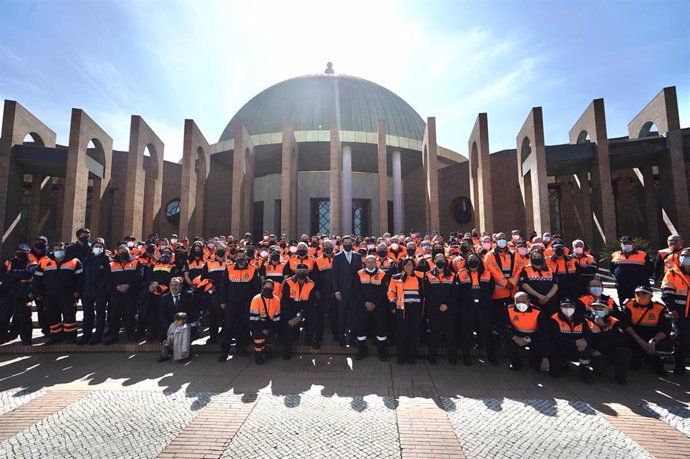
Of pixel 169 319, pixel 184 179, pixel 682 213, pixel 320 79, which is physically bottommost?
pixel 169 319

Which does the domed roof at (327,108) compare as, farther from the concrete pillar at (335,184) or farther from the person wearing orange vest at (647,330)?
the person wearing orange vest at (647,330)

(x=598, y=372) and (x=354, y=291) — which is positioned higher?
(x=354, y=291)

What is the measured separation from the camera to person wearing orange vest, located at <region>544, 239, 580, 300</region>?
21.7 feet

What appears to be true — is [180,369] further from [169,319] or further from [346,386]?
[346,386]

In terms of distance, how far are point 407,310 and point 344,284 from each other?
4.57 ft

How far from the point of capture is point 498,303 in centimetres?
645

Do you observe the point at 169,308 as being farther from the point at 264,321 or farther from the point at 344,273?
the point at 344,273

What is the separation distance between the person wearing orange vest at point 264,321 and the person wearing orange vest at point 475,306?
3.34m

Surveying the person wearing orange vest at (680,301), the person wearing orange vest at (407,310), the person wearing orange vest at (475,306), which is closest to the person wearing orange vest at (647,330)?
the person wearing orange vest at (680,301)

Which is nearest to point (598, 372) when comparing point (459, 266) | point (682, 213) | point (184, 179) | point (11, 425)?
point (459, 266)

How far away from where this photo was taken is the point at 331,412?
4.09 m

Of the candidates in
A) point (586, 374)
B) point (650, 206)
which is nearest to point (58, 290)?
point (586, 374)

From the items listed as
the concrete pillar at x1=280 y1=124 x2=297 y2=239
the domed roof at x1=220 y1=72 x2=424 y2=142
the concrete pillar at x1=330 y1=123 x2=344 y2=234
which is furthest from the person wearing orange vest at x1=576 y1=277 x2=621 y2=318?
the domed roof at x1=220 y1=72 x2=424 y2=142

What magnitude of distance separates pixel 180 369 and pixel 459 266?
17.1ft
